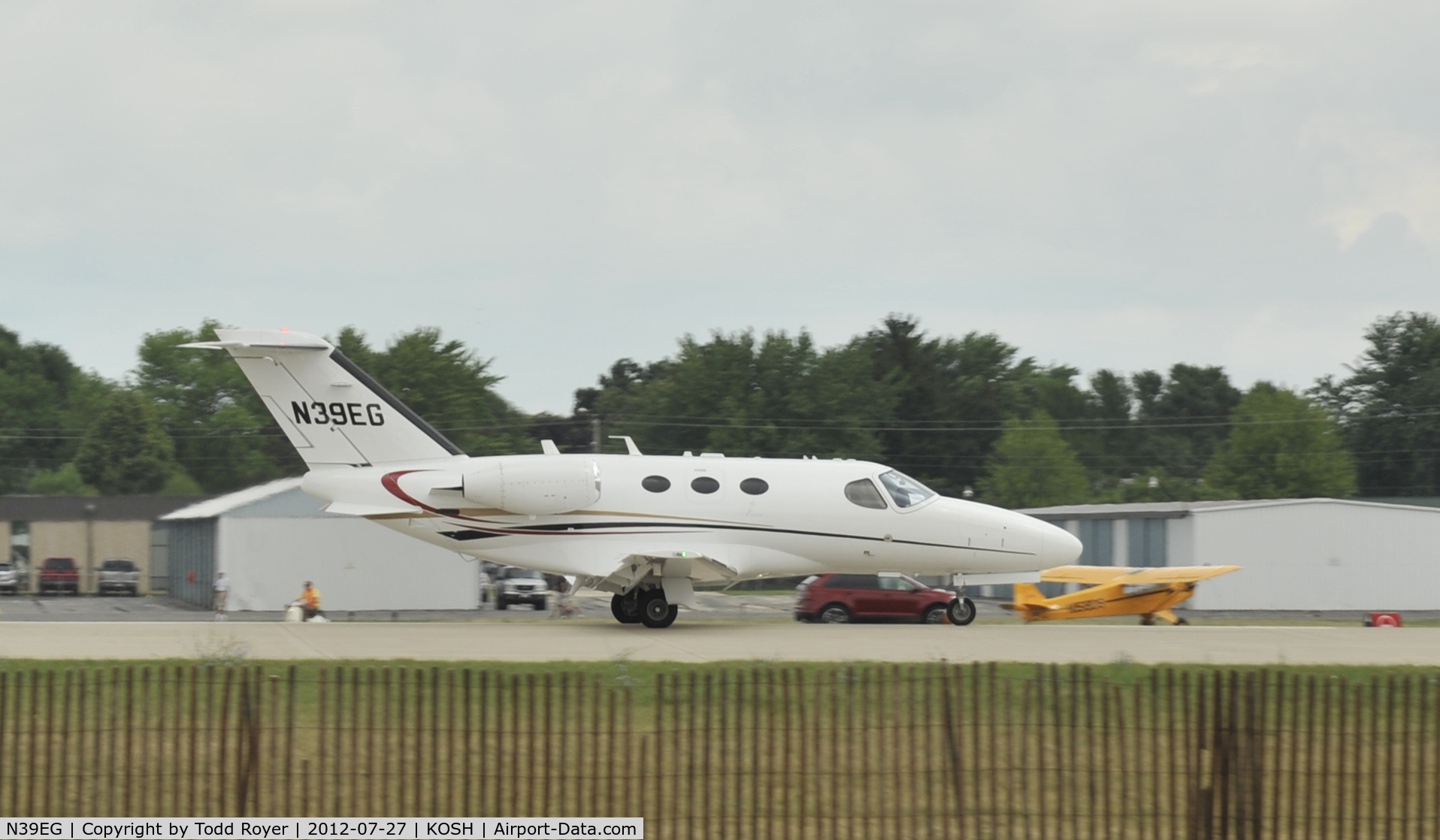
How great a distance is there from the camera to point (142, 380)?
295ft

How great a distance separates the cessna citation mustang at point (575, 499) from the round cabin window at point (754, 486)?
0.02 m

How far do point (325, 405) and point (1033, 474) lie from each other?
205 feet

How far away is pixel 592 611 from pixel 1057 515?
1756 centimetres

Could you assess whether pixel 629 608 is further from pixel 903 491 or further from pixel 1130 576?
pixel 1130 576

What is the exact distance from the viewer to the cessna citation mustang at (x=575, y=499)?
23.8 m

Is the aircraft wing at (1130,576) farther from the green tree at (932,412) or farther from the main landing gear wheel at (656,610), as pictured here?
the green tree at (932,412)

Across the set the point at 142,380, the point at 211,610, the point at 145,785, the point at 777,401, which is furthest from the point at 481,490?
the point at 142,380

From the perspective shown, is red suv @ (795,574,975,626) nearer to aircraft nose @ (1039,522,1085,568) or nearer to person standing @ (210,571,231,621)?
aircraft nose @ (1039,522,1085,568)

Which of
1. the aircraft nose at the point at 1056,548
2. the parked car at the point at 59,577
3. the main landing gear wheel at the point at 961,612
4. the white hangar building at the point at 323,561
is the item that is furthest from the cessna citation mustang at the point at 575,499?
the parked car at the point at 59,577

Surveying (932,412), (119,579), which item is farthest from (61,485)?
(932,412)

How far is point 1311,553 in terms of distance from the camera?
44281mm

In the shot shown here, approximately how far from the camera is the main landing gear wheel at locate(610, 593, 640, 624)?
2497cm

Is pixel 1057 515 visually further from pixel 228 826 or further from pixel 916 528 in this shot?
pixel 228 826

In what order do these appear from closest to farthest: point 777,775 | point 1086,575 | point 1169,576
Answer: point 777,775
point 1169,576
point 1086,575
